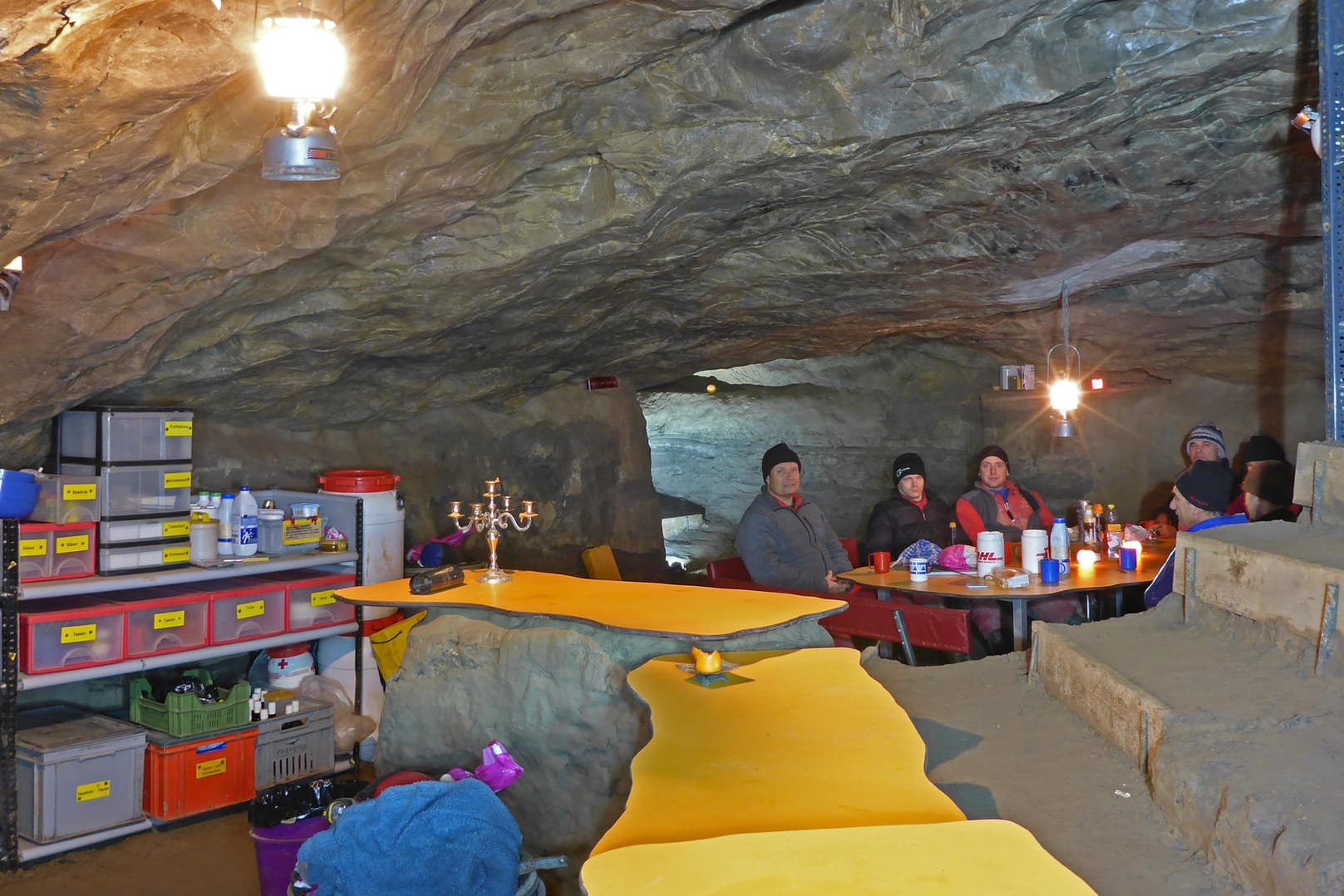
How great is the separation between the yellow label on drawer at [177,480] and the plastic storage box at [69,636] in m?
0.60

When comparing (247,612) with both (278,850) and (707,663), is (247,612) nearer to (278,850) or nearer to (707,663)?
(278,850)

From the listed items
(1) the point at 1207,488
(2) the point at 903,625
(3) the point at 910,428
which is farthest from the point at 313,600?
(3) the point at 910,428

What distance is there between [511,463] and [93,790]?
354 cm

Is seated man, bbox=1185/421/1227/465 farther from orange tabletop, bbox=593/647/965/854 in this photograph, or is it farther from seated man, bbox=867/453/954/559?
orange tabletop, bbox=593/647/965/854

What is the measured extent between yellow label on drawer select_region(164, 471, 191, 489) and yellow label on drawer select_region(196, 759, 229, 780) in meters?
1.29

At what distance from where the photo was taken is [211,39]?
8.11 ft

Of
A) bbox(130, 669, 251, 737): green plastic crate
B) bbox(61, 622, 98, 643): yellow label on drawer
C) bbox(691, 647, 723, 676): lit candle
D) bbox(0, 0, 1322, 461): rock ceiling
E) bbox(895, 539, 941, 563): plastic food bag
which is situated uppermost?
bbox(0, 0, 1322, 461): rock ceiling

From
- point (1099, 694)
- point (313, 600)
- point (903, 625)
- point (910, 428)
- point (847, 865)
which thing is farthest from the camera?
point (910, 428)

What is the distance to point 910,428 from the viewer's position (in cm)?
1010

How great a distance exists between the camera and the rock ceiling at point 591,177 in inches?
115

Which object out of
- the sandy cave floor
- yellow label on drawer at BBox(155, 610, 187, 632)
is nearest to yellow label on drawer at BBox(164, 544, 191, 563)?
yellow label on drawer at BBox(155, 610, 187, 632)

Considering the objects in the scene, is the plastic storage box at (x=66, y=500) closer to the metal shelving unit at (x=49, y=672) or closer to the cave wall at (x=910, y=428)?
the metal shelving unit at (x=49, y=672)

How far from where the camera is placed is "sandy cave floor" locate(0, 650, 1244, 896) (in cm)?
218

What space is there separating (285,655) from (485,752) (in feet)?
8.92
